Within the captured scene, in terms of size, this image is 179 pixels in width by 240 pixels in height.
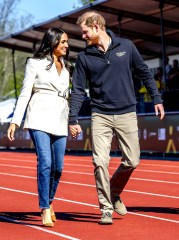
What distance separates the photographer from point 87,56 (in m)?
7.16

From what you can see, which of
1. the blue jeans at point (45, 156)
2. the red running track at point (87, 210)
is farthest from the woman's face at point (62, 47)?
the red running track at point (87, 210)

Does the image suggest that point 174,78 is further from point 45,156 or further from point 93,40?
point 45,156

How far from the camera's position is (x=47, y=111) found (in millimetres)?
7152

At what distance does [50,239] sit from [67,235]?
0.24 m

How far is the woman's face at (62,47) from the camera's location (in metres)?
7.26

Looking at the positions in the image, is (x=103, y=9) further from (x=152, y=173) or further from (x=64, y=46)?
(x=64, y=46)

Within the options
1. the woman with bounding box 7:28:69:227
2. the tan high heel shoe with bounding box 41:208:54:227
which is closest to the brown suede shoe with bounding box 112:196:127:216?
the woman with bounding box 7:28:69:227

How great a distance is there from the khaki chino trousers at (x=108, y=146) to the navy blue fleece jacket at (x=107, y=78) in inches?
3.8

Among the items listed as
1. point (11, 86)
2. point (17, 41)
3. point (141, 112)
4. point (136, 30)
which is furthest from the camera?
point (11, 86)

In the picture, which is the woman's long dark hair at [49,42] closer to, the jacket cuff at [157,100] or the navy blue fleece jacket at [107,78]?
the navy blue fleece jacket at [107,78]

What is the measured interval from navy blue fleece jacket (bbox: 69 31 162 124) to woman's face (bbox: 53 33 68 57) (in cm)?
22

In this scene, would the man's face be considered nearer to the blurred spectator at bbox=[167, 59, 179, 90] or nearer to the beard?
the beard

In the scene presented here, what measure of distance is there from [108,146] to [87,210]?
144cm

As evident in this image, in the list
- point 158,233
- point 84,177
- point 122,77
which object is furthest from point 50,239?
point 84,177
